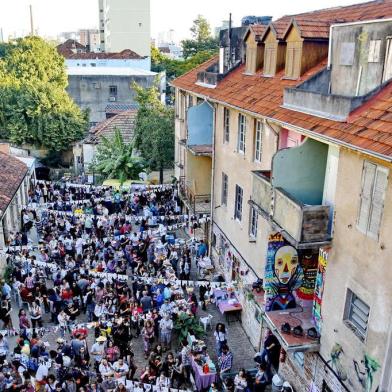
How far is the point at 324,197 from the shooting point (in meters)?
11.9

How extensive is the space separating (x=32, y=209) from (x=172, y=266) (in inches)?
485

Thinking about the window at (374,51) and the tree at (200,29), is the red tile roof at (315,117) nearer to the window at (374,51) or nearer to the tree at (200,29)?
the window at (374,51)

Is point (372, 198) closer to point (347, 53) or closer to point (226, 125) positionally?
point (347, 53)

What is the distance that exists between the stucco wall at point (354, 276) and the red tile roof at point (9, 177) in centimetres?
1658

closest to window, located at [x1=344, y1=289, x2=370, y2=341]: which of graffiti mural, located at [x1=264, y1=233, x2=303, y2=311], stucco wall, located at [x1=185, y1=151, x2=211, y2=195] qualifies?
graffiti mural, located at [x1=264, y1=233, x2=303, y2=311]

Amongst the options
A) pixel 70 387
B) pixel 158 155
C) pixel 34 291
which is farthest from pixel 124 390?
pixel 158 155

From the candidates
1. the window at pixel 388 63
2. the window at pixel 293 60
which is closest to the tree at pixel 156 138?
the window at pixel 293 60

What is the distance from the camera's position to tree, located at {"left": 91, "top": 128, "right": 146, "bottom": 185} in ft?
113

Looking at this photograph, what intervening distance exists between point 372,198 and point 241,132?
31.4 feet

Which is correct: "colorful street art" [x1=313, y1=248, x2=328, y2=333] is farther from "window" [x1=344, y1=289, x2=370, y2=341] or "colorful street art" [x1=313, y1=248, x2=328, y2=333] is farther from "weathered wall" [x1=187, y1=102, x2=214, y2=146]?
"weathered wall" [x1=187, y1=102, x2=214, y2=146]

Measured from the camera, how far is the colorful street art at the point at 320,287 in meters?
11.8

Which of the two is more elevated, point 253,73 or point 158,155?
point 253,73

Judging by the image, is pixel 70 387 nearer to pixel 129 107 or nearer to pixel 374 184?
pixel 374 184

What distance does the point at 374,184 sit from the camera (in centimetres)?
946
